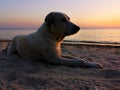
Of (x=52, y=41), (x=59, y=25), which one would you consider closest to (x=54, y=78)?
(x=52, y=41)

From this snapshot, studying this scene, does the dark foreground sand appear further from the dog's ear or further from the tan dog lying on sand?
the dog's ear

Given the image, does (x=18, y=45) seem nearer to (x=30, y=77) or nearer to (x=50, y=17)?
(x=50, y=17)

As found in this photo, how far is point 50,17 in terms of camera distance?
5.95m

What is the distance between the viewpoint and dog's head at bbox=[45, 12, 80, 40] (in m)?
5.93

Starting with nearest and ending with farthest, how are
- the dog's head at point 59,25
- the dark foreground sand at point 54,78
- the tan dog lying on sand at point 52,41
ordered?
the dark foreground sand at point 54,78
the tan dog lying on sand at point 52,41
the dog's head at point 59,25

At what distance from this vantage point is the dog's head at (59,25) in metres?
5.93

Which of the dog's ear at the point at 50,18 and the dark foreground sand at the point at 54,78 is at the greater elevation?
the dog's ear at the point at 50,18

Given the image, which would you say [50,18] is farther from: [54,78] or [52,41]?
[54,78]

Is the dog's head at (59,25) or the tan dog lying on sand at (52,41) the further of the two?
the dog's head at (59,25)

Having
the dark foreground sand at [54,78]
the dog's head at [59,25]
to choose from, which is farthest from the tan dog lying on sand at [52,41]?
the dark foreground sand at [54,78]

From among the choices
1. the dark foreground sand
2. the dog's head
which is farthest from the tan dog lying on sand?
the dark foreground sand

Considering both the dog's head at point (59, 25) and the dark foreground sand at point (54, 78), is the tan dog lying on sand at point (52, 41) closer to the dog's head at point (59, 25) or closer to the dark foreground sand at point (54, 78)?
the dog's head at point (59, 25)

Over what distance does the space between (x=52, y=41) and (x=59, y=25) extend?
17.1 inches

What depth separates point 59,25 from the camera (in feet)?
19.6
